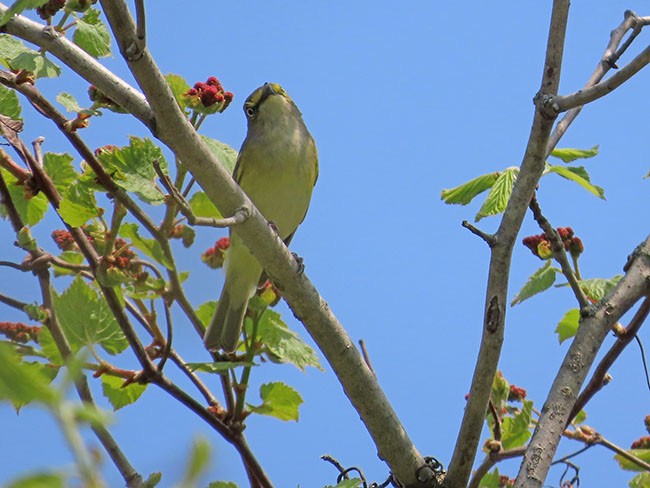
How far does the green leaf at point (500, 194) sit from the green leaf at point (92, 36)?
1523 millimetres

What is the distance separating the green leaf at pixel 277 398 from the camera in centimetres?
332

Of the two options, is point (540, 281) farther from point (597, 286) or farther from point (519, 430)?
point (519, 430)

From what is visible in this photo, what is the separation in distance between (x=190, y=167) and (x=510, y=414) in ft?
5.85

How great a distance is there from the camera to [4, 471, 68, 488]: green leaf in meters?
0.46

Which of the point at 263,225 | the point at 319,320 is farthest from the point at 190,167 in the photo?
the point at 319,320

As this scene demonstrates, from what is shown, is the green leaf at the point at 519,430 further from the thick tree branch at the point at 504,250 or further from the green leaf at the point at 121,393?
the green leaf at the point at 121,393

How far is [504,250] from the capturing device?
2873mm

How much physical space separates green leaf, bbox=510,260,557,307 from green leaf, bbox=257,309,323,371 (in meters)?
0.88

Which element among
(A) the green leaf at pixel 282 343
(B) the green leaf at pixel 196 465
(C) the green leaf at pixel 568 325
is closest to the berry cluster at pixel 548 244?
(C) the green leaf at pixel 568 325

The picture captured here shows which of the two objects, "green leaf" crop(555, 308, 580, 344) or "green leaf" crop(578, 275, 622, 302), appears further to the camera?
"green leaf" crop(555, 308, 580, 344)

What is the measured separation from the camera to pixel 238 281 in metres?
5.08

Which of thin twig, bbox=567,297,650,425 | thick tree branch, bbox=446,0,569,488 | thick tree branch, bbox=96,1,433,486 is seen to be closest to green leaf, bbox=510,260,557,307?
thin twig, bbox=567,297,650,425

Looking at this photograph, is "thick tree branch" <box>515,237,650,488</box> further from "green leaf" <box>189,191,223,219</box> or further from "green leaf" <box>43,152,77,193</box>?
"green leaf" <box>43,152,77,193</box>

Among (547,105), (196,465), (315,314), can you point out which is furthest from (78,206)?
(196,465)
